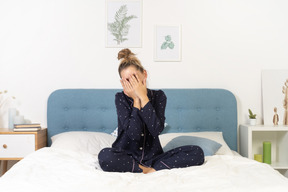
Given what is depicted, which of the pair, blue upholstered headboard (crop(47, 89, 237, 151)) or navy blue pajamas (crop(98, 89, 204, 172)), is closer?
navy blue pajamas (crop(98, 89, 204, 172))

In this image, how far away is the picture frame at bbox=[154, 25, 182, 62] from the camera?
318 centimetres

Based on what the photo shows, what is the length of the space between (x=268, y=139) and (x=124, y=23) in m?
1.79

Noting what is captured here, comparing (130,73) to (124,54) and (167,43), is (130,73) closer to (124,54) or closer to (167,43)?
(124,54)

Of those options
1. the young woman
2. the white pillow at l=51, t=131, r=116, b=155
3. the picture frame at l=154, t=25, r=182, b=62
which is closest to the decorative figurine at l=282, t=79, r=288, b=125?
the picture frame at l=154, t=25, r=182, b=62

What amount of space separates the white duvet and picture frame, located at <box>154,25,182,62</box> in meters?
1.30

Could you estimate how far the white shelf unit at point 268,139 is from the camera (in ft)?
9.51

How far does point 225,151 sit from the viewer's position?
8.70 ft

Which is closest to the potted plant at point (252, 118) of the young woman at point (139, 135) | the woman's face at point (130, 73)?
the young woman at point (139, 135)

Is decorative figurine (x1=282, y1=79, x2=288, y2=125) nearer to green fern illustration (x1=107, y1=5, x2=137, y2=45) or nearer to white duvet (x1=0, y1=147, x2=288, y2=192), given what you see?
white duvet (x1=0, y1=147, x2=288, y2=192)

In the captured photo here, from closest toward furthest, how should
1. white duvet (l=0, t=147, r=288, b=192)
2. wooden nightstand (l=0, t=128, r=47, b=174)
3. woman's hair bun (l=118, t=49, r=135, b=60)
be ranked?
white duvet (l=0, t=147, r=288, b=192) < woman's hair bun (l=118, t=49, r=135, b=60) < wooden nightstand (l=0, t=128, r=47, b=174)

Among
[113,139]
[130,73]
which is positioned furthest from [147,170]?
[113,139]

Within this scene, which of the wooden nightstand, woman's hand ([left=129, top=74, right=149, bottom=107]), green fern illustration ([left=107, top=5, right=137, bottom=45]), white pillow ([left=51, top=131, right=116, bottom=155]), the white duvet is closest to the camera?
the white duvet

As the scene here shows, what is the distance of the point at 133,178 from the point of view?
5.81 feet

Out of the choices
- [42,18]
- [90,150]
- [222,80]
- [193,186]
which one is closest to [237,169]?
[193,186]
